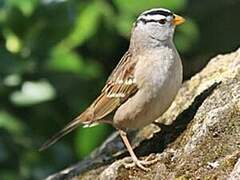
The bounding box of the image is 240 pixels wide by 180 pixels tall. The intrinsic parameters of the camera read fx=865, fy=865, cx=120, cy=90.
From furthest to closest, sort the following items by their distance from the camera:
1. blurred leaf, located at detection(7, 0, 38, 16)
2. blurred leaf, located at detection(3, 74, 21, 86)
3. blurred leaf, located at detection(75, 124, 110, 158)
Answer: blurred leaf, located at detection(75, 124, 110, 158), blurred leaf, located at detection(3, 74, 21, 86), blurred leaf, located at detection(7, 0, 38, 16)

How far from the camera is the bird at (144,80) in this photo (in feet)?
14.7

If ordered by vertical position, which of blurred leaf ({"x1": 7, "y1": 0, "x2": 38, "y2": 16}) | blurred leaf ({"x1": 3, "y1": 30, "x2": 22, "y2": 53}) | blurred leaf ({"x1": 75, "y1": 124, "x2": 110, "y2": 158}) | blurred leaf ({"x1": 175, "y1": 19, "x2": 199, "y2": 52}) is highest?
blurred leaf ({"x1": 7, "y1": 0, "x2": 38, "y2": 16})

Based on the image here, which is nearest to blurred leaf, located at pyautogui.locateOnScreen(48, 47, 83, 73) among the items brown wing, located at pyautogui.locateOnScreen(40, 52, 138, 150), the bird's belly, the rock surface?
the rock surface

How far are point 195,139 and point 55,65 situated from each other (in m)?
2.23

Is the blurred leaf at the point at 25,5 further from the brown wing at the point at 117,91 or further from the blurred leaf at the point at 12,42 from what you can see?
the brown wing at the point at 117,91

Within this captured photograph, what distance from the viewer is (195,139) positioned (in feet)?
13.1

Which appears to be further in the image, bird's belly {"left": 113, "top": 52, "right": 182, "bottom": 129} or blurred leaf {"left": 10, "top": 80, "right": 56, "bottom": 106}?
blurred leaf {"left": 10, "top": 80, "right": 56, "bottom": 106}

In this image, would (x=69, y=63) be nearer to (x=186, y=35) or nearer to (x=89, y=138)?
(x=89, y=138)

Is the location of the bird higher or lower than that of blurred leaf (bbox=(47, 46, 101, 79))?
higher

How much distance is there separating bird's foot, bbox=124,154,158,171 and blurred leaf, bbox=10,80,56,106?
187 cm

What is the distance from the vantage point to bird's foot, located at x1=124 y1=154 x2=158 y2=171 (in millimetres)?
4148

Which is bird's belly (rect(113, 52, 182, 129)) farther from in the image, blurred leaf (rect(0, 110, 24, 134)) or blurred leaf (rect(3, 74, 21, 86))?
blurred leaf (rect(0, 110, 24, 134))

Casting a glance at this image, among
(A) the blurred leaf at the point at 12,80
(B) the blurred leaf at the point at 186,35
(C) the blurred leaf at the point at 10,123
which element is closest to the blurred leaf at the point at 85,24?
(A) the blurred leaf at the point at 12,80

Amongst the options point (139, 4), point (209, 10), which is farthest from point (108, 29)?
point (209, 10)
